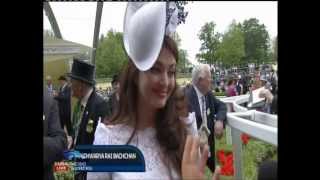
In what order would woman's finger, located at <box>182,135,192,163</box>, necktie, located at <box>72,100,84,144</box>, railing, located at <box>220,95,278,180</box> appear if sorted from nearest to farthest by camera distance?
railing, located at <box>220,95,278,180</box>
woman's finger, located at <box>182,135,192,163</box>
necktie, located at <box>72,100,84,144</box>

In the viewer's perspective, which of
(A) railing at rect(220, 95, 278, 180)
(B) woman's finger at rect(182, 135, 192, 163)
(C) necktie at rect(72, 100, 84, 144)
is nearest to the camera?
(A) railing at rect(220, 95, 278, 180)

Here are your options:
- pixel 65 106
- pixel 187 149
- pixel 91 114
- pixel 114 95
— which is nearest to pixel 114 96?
pixel 114 95

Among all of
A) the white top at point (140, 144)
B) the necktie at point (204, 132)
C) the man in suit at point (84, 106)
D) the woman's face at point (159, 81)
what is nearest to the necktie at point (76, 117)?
the man in suit at point (84, 106)

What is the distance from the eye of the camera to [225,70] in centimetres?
267

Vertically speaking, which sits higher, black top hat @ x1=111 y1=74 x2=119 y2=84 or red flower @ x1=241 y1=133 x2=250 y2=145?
black top hat @ x1=111 y1=74 x2=119 y2=84

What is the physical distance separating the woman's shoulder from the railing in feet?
1.56

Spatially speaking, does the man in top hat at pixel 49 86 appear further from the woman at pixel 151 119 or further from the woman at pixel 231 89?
the woman at pixel 231 89

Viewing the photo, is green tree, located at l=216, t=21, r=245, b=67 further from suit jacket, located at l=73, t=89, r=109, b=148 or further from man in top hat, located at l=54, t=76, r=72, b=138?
man in top hat, located at l=54, t=76, r=72, b=138

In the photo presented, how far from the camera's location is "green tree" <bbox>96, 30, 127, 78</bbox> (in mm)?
2614

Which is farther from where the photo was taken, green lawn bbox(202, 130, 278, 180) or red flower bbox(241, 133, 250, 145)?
red flower bbox(241, 133, 250, 145)

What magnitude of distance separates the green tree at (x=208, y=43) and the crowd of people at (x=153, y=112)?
0.17 ft

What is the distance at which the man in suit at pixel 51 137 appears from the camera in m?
2.68

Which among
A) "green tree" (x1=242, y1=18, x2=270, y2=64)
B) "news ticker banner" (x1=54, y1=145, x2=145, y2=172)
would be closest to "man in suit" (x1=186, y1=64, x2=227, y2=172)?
"green tree" (x1=242, y1=18, x2=270, y2=64)
